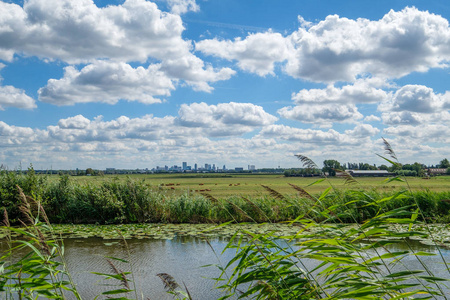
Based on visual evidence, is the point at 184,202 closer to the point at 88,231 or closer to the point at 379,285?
the point at 88,231

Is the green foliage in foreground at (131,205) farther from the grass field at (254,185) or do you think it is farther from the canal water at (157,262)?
the canal water at (157,262)

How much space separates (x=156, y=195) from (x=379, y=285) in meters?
13.3

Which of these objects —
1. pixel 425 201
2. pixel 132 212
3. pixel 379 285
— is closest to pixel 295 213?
pixel 425 201

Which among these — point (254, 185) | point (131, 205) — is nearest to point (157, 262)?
point (131, 205)

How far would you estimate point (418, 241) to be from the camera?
35.6 ft

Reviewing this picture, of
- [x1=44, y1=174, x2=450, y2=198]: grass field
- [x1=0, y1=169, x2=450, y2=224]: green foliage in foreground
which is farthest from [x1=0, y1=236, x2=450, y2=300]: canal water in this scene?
[x1=0, y1=169, x2=450, y2=224]: green foliage in foreground

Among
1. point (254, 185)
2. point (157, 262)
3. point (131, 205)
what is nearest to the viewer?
point (157, 262)

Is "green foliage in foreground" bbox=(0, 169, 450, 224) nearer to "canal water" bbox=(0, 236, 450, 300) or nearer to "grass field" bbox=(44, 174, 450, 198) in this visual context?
"grass field" bbox=(44, 174, 450, 198)

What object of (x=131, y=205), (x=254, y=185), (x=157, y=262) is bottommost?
(x=254, y=185)

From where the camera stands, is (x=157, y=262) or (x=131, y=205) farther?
(x=131, y=205)

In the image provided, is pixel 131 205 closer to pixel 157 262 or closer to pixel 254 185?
pixel 157 262

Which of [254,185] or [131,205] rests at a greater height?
[131,205]

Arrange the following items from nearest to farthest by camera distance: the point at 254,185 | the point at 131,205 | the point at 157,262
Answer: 1. the point at 157,262
2. the point at 131,205
3. the point at 254,185

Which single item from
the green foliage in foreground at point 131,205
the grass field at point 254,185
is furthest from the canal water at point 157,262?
the green foliage in foreground at point 131,205
